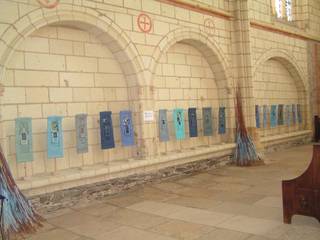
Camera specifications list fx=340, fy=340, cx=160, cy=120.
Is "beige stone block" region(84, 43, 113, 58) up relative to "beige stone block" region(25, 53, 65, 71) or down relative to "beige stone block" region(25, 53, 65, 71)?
up

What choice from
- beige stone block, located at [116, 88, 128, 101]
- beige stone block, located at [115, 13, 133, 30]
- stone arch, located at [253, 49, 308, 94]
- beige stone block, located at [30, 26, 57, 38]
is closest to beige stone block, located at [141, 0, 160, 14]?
beige stone block, located at [115, 13, 133, 30]

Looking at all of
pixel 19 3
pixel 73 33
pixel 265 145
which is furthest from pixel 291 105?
pixel 19 3

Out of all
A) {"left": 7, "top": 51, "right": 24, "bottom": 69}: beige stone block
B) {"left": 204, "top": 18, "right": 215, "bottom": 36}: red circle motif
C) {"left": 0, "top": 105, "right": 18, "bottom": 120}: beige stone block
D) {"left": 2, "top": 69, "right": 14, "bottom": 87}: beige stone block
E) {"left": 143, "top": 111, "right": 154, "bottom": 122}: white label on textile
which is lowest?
{"left": 143, "top": 111, "right": 154, "bottom": 122}: white label on textile

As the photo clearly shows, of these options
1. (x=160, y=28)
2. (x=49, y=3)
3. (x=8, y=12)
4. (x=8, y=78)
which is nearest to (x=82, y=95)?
(x=8, y=78)

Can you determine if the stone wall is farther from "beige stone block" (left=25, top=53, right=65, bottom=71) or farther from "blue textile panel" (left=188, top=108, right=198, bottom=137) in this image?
"blue textile panel" (left=188, top=108, right=198, bottom=137)

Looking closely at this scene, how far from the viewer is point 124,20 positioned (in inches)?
202

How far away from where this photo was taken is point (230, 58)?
23.1 feet

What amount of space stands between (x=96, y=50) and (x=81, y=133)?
131 cm

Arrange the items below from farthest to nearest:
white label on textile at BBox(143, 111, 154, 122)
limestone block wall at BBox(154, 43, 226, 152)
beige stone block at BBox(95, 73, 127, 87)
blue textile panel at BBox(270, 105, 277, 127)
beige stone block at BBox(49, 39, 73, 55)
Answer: blue textile panel at BBox(270, 105, 277, 127)
limestone block wall at BBox(154, 43, 226, 152)
white label on textile at BBox(143, 111, 154, 122)
beige stone block at BBox(95, 73, 127, 87)
beige stone block at BBox(49, 39, 73, 55)

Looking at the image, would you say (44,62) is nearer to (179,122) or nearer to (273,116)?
(179,122)

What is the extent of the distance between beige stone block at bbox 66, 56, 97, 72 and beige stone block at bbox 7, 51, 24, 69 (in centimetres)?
65

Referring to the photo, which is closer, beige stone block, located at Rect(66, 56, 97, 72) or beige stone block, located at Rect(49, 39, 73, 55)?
beige stone block, located at Rect(49, 39, 73, 55)

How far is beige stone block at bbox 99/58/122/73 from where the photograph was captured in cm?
516

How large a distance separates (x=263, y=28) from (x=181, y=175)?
13.9 feet
